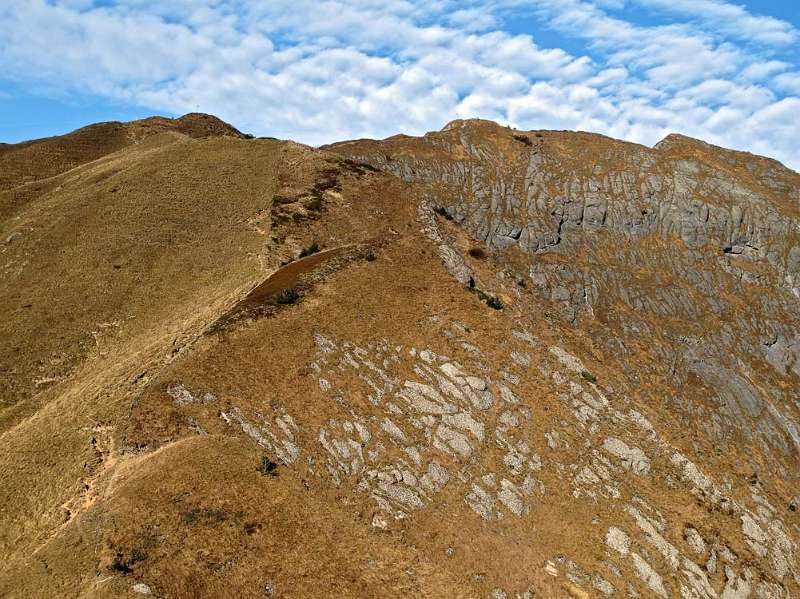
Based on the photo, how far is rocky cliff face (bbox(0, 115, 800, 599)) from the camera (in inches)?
966

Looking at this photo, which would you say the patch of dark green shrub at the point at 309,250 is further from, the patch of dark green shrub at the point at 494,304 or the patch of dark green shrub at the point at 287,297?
the patch of dark green shrub at the point at 494,304

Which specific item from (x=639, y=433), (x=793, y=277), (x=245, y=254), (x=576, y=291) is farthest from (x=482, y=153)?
(x=639, y=433)

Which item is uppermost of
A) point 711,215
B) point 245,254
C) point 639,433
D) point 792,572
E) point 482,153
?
point 482,153

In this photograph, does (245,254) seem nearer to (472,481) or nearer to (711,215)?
(472,481)

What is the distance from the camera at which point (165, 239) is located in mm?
51875

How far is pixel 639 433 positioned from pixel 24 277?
5137cm

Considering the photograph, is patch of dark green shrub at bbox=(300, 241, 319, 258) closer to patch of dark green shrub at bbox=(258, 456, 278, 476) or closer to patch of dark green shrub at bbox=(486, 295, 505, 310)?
patch of dark green shrub at bbox=(486, 295, 505, 310)

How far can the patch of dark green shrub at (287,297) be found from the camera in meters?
38.9

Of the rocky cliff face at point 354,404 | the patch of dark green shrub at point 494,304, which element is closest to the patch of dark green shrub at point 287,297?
the rocky cliff face at point 354,404

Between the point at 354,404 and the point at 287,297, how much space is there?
34.7ft

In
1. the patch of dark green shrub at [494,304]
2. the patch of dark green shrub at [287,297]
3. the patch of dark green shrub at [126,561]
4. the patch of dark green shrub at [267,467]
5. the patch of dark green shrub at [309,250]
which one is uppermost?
the patch of dark green shrub at [309,250]

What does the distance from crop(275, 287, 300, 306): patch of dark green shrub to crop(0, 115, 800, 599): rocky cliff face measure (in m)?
0.19

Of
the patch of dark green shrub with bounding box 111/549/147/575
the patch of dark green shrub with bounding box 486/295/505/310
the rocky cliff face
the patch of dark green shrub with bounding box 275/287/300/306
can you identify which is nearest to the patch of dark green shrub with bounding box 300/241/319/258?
the rocky cliff face

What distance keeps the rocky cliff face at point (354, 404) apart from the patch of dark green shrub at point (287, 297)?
19 cm
